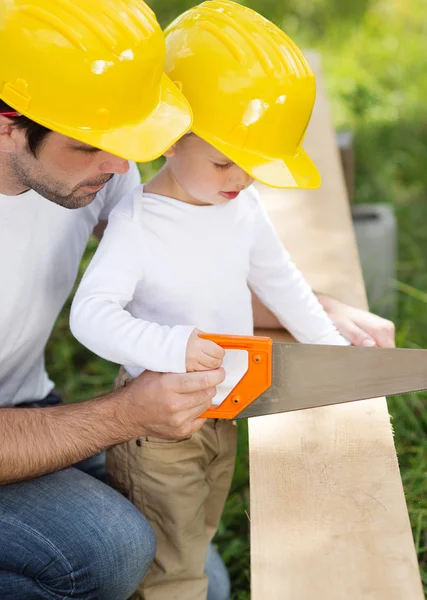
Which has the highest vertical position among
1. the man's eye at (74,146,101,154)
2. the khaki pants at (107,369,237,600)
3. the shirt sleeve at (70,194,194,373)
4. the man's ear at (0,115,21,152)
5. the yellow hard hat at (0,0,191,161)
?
the yellow hard hat at (0,0,191,161)

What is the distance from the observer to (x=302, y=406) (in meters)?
2.28

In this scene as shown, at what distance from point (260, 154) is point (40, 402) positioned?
115 centimetres

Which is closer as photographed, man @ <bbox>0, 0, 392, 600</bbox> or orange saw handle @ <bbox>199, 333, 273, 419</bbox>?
man @ <bbox>0, 0, 392, 600</bbox>

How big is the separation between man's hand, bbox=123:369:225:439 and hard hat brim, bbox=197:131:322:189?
474 millimetres

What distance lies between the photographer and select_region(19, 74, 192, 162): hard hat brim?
2035 mm

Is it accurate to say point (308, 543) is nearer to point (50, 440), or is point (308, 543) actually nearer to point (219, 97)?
point (50, 440)

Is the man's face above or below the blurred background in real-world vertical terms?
above

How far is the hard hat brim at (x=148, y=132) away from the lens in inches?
80.1

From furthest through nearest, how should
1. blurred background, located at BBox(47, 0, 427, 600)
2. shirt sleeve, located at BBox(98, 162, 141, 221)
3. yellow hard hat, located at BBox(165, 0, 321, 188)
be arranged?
blurred background, located at BBox(47, 0, 427, 600)
shirt sleeve, located at BBox(98, 162, 141, 221)
yellow hard hat, located at BBox(165, 0, 321, 188)

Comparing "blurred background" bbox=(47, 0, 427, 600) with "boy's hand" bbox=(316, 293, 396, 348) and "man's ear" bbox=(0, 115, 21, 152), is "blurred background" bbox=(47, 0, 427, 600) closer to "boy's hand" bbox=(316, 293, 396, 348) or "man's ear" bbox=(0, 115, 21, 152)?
"boy's hand" bbox=(316, 293, 396, 348)

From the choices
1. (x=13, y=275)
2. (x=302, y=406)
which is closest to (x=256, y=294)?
(x=302, y=406)

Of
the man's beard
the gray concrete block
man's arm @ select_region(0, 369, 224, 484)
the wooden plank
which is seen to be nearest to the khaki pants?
man's arm @ select_region(0, 369, 224, 484)

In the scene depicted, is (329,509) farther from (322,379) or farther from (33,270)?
(33,270)

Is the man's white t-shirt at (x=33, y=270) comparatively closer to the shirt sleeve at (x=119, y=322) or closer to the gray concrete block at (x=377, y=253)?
the shirt sleeve at (x=119, y=322)
